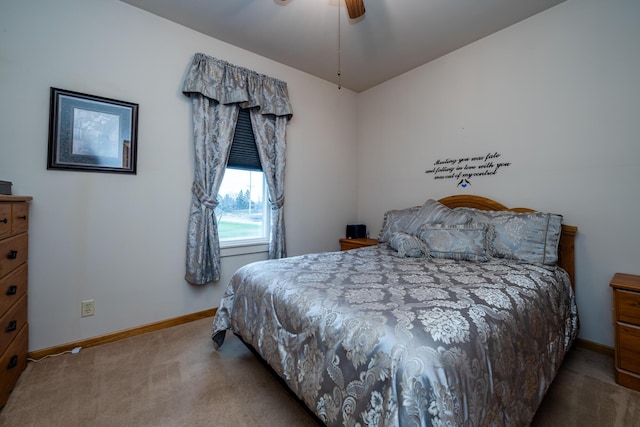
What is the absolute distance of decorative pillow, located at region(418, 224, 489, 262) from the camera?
6.78ft

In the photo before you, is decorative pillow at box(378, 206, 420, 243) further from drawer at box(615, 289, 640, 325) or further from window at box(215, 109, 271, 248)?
drawer at box(615, 289, 640, 325)

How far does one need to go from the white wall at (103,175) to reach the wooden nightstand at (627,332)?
2.96 m

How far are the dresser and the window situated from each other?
54.2 inches

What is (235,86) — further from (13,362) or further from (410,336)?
(410,336)

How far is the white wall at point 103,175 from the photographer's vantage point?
1897 millimetres

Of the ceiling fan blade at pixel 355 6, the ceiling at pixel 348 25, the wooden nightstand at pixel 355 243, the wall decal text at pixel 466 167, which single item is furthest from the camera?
the wooden nightstand at pixel 355 243

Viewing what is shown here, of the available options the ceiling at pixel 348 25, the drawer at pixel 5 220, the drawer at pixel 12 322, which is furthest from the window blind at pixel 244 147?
the drawer at pixel 12 322

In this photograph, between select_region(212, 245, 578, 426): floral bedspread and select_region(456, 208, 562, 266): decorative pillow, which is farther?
select_region(456, 208, 562, 266): decorative pillow

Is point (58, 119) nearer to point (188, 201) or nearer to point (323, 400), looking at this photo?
point (188, 201)

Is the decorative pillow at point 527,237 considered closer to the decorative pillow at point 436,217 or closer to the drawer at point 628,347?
the decorative pillow at point 436,217

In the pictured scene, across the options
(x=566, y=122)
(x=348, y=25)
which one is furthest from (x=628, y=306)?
(x=348, y=25)

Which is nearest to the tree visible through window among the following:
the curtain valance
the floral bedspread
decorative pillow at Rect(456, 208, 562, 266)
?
the curtain valance

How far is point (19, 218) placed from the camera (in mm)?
1691

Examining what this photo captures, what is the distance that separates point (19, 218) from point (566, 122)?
4023 millimetres
